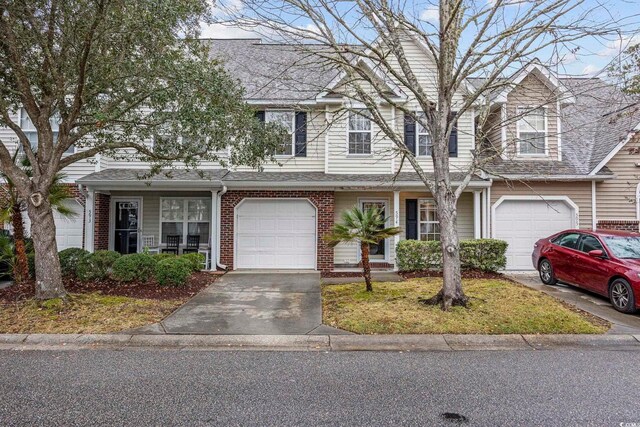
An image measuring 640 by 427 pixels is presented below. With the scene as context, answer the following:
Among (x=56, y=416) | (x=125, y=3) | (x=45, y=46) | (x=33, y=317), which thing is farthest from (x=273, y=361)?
(x=45, y=46)

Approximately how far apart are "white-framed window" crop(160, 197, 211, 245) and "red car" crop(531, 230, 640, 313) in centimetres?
1076

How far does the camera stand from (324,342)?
568cm

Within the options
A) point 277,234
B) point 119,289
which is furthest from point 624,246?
point 119,289

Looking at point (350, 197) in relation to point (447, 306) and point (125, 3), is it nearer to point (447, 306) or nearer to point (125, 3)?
point (447, 306)

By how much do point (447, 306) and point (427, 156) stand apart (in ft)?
23.6

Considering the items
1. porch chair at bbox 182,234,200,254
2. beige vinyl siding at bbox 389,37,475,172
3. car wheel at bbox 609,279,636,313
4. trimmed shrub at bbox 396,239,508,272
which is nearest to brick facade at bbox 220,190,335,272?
porch chair at bbox 182,234,200,254

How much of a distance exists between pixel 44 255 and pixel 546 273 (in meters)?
11.9

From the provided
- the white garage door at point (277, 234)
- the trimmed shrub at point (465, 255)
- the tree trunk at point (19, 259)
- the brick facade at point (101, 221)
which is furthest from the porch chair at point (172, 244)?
the trimmed shrub at point (465, 255)

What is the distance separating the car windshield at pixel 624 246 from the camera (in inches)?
313

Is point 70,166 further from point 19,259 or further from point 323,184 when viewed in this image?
point 323,184

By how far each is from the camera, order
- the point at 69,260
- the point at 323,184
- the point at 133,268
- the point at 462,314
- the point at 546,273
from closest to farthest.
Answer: the point at 462,314 → the point at 133,268 → the point at 69,260 → the point at 546,273 → the point at 323,184

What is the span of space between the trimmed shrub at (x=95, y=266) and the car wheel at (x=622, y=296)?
37.0ft

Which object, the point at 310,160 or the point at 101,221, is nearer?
the point at 101,221

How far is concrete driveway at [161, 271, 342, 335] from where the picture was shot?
6.23 m
